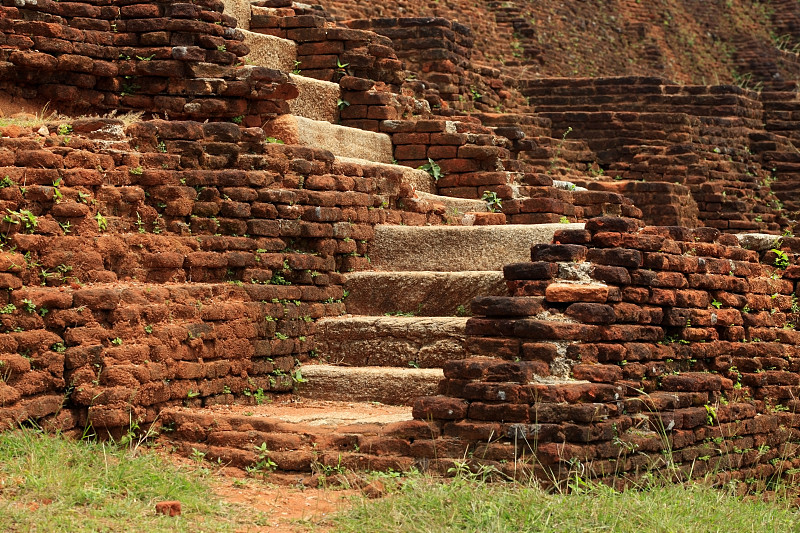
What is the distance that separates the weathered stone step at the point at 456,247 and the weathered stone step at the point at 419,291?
15.3 inches

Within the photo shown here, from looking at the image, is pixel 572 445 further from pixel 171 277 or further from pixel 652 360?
pixel 171 277

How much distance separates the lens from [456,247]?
812 centimetres

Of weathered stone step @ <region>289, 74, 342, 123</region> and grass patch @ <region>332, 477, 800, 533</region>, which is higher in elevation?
weathered stone step @ <region>289, 74, 342, 123</region>

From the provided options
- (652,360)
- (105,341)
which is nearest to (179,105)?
(105,341)

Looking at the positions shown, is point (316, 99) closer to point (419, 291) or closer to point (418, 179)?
point (418, 179)

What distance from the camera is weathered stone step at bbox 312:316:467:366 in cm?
702

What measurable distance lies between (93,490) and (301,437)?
47.4 inches

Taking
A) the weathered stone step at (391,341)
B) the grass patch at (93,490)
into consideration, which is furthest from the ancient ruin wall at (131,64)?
the grass patch at (93,490)

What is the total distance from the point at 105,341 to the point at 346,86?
460 centimetres

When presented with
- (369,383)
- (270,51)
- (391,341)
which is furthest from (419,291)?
(270,51)

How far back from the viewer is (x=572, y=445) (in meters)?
5.67

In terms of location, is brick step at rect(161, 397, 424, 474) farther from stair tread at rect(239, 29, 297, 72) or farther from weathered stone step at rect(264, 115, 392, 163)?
stair tread at rect(239, 29, 297, 72)

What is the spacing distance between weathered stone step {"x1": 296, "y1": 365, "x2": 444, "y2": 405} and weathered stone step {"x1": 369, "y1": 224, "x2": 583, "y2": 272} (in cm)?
116

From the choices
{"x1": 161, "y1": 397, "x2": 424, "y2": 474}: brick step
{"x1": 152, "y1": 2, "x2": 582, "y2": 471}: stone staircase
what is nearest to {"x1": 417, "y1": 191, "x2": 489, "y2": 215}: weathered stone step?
{"x1": 152, "y1": 2, "x2": 582, "y2": 471}: stone staircase
